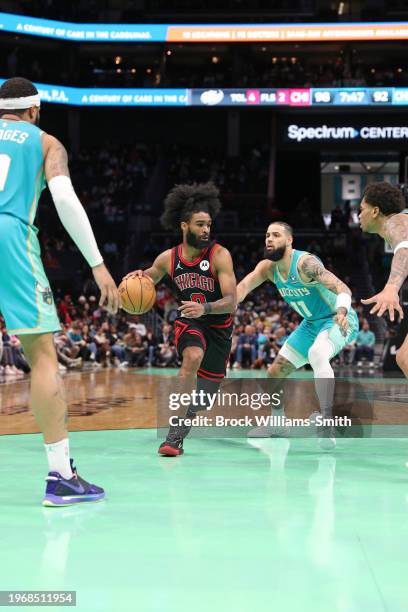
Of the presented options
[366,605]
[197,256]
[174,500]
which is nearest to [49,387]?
[174,500]

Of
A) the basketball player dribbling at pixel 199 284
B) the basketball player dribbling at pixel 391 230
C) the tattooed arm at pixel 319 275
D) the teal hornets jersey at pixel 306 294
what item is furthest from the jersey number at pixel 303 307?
the basketball player dribbling at pixel 391 230

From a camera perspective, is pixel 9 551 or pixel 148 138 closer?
pixel 9 551

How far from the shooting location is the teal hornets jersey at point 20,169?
13.5 feet

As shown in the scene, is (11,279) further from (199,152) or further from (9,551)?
(199,152)

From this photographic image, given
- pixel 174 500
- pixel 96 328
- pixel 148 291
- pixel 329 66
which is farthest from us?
pixel 329 66

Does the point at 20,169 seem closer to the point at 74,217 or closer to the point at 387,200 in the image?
the point at 74,217

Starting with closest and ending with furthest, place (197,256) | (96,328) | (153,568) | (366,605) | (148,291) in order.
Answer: (366,605) < (153,568) < (148,291) < (197,256) < (96,328)

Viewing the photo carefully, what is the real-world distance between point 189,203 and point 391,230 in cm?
178

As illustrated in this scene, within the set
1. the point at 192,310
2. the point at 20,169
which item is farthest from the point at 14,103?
the point at 192,310

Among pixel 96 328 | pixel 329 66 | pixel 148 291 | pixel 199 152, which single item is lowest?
pixel 96 328

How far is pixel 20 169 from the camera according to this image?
4129 millimetres

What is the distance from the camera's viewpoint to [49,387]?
409 cm

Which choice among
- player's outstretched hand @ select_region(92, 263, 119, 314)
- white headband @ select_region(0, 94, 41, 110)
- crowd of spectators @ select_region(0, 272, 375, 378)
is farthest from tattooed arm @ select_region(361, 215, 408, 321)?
crowd of spectators @ select_region(0, 272, 375, 378)

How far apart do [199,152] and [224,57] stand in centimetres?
422
